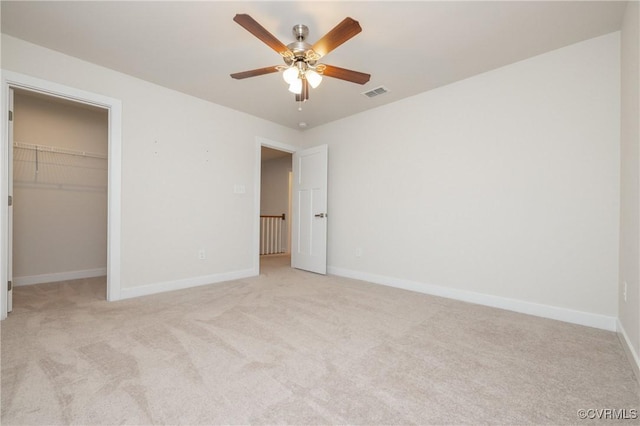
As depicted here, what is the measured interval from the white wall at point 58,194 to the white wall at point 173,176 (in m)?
1.45

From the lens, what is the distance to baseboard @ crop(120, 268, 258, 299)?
3086 millimetres

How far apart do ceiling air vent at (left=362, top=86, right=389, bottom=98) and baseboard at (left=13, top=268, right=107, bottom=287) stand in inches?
185

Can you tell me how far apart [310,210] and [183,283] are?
2.18 m

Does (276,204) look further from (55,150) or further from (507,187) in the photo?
(507,187)

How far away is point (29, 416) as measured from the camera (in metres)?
1.24

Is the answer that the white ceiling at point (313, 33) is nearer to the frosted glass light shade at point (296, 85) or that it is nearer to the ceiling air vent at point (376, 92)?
the ceiling air vent at point (376, 92)

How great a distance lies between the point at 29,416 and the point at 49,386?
0.25 m

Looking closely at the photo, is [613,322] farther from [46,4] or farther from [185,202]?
[46,4]

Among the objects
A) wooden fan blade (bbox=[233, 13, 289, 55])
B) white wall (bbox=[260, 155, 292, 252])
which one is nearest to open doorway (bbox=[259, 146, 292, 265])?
white wall (bbox=[260, 155, 292, 252])

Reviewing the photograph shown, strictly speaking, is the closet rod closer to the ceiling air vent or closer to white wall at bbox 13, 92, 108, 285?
white wall at bbox 13, 92, 108, 285

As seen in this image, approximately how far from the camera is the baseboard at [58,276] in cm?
354

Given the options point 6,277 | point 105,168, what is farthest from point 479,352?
point 105,168

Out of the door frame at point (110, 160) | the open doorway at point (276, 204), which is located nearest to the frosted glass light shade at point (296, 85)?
the door frame at point (110, 160)

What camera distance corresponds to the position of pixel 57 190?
3891 millimetres
